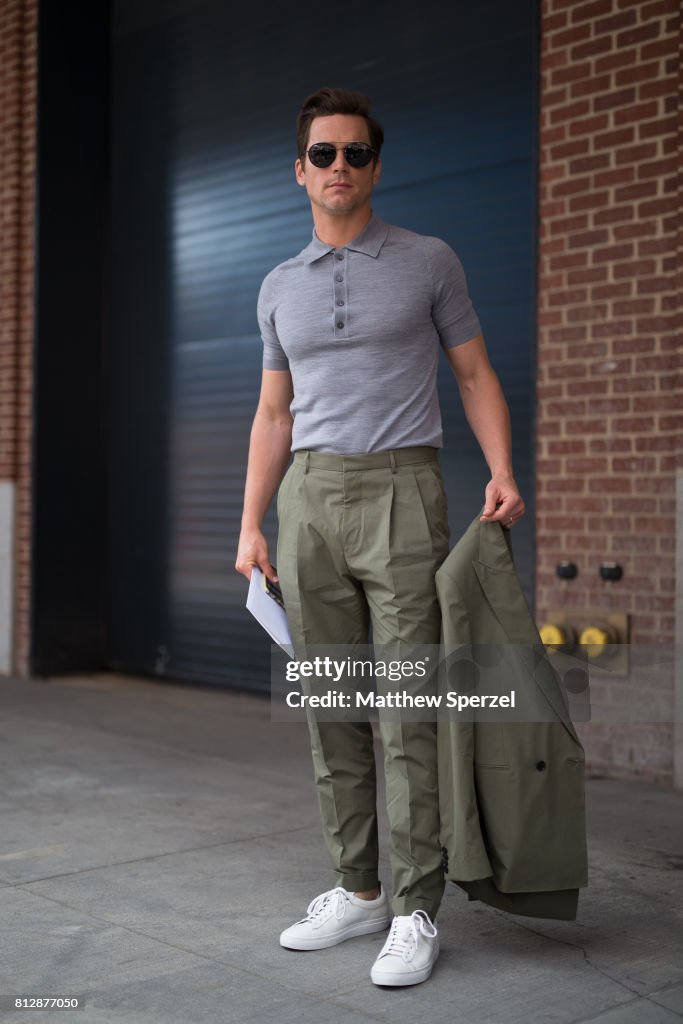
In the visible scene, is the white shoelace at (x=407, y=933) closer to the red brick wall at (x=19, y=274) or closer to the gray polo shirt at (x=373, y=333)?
the gray polo shirt at (x=373, y=333)

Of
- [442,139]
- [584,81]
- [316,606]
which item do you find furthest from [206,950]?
[442,139]

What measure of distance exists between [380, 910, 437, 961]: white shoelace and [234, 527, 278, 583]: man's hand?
948mm

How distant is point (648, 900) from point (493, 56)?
420 cm

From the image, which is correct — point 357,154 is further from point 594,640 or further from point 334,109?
point 594,640

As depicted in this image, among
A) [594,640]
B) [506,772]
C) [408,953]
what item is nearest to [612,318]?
[594,640]

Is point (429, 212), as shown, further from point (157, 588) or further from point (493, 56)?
point (157, 588)

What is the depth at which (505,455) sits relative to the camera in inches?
126

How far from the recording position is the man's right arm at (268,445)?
345 centimetres

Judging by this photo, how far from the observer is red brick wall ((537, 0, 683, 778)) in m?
5.17

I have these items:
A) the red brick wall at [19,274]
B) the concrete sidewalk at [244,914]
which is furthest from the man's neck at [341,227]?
the red brick wall at [19,274]

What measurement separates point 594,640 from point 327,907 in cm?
233

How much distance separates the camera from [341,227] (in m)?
Result: 3.24

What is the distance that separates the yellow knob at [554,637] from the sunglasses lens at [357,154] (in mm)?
2795

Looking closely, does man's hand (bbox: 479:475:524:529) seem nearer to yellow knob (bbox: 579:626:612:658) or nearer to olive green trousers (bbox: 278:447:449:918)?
olive green trousers (bbox: 278:447:449:918)
